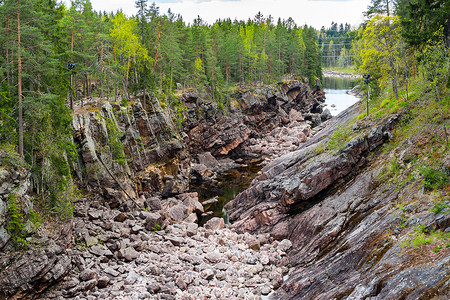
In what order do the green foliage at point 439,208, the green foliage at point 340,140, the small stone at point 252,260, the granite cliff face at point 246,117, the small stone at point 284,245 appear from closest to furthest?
1. the green foliage at point 439,208
2. the small stone at point 252,260
3. the small stone at point 284,245
4. the green foliage at point 340,140
5. the granite cliff face at point 246,117

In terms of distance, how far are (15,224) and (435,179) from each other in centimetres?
2280

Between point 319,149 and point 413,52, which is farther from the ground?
point 413,52

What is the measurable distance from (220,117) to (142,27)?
71.6ft

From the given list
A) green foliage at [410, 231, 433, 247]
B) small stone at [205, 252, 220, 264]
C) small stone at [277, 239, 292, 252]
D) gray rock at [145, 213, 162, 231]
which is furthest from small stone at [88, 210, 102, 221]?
green foliage at [410, 231, 433, 247]

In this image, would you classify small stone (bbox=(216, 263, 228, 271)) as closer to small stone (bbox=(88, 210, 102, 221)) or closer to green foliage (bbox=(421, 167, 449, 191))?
small stone (bbox=(88, 210, 102, 221))

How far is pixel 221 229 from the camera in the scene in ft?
93.4

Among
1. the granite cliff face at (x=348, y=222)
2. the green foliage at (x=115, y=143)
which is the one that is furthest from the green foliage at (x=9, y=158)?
the granite cliff face at (x=348, y=222)

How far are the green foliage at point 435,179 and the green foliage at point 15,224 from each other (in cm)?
2206

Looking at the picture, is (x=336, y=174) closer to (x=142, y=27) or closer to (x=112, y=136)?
(x=112, y=136)

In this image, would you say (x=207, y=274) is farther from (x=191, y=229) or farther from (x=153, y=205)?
(x=153, y=205)

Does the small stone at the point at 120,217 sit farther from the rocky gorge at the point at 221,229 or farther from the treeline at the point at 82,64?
the treeline at the point at 82,64

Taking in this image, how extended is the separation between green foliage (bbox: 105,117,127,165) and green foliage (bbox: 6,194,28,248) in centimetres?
1415

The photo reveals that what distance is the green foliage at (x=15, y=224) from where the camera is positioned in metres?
15.8

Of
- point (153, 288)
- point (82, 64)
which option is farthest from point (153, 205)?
point (82, 64)
